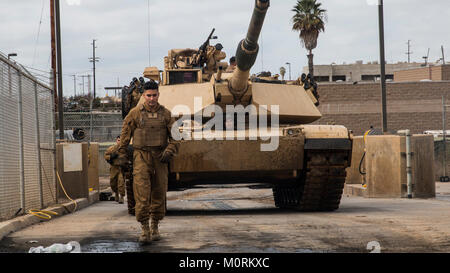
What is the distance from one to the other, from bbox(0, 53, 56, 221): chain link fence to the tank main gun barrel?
3344 mm

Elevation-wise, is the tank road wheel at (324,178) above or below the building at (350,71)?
below

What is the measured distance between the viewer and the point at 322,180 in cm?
1199

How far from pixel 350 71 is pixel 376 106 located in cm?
2302

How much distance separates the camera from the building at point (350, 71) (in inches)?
2491

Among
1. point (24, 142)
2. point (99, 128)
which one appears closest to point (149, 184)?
point (24, 142)

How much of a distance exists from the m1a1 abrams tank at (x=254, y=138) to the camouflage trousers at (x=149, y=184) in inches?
123

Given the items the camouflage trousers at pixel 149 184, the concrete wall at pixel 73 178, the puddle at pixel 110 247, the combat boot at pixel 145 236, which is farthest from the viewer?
the concrete wall at pixel 73 178

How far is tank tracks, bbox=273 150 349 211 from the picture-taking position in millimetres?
11875

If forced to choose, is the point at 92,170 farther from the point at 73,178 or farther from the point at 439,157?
the point at 439,157

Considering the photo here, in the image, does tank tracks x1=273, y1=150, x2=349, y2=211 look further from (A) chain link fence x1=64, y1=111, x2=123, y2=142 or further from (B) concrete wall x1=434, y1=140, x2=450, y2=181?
(A) chain link fence x1=64, y1=111, x2=123, y2=142

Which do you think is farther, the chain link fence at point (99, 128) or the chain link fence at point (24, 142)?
the chain link fence at point (99, 128)

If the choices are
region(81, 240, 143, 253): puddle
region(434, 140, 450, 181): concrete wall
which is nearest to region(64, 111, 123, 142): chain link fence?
region(434, 140, 450, 181): concrete wall

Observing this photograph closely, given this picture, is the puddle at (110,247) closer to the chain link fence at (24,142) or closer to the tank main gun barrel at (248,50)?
the chain link fence at (24,142)

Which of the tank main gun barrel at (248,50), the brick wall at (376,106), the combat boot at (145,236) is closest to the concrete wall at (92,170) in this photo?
the tank main gun barrel at (248,50)
